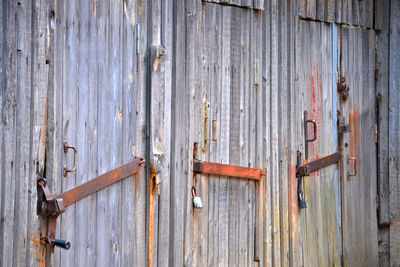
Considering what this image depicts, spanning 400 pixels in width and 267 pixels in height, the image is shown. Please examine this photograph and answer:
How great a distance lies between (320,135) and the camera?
722 centimetres

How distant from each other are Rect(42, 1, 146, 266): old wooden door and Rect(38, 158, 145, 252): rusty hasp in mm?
48

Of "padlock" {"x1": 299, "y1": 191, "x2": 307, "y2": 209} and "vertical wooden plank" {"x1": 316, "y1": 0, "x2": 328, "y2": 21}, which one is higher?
"vertical wooden plank" {"x1": 316, "y1": 0, "x2": 328, "y2": 21}

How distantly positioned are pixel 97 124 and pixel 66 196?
2.05ft

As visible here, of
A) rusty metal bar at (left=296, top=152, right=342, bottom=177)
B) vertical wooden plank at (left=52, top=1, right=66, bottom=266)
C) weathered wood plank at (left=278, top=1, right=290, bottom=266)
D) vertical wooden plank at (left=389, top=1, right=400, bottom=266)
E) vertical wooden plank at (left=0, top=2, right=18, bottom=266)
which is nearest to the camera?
vertical wooden plank at (left=0, top=2, right=18, bottom=266)

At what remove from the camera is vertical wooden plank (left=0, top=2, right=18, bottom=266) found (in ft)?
13.2

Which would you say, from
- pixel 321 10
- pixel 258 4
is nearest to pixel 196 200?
pixel 258 4

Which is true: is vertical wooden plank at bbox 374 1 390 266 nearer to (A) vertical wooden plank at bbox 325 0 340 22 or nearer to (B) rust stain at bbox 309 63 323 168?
(A) vertical wooden plank at bbox 325 0 340 22

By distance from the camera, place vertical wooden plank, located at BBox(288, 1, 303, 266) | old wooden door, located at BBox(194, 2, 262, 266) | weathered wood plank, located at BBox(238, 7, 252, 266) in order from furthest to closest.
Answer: vertical wooden plank, located at BBox(288, 1, 303, 266) → weathered wood plank, located at BBox(238, 7, 252, 266) → old wooden door, located at BBox(194, 2, 262, 266)

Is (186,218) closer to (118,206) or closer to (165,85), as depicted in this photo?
(118,206)

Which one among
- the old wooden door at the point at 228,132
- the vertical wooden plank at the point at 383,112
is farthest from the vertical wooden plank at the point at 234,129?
the vertical wooden plank at the point at 383,112

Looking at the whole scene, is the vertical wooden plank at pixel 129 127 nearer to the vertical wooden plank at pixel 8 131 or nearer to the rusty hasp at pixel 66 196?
the rusty hasp at pixel 66 196

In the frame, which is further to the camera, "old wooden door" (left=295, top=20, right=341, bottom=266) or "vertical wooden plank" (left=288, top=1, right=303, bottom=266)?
"old wooden door" (left=295, top=20, right=341, bottom=266)

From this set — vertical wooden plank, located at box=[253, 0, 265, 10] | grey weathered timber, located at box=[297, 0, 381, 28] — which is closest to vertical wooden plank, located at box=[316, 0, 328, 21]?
grey weathered timber, located at box=[297, 0, 381, 28]

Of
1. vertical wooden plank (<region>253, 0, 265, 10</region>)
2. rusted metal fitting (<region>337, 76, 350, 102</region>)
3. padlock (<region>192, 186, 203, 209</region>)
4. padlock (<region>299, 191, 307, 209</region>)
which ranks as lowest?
padlock (<region>299, 191, 307, 209</region>)
